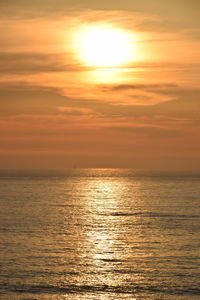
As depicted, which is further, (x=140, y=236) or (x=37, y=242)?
(x=140, y=236)

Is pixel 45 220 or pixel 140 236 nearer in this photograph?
pixel 140 236

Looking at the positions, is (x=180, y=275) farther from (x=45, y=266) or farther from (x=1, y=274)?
(x=1, y=274)

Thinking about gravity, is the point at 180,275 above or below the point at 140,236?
below

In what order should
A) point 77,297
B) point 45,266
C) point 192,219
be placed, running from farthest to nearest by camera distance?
point 192,219, point 45,266, point 77,297

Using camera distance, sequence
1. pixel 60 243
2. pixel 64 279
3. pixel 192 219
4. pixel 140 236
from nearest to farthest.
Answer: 1. pixel 64 279
2. pixel 60 243
3. pixel 140 236
4. pixel 192 219

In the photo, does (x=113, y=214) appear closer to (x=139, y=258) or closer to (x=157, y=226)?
(x=157, y=226)

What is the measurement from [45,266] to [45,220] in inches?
1823

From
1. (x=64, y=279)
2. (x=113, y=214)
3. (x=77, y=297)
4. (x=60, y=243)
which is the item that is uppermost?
(x=113, y=214)

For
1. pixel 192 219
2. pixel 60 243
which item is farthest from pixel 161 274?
pixel 192 219

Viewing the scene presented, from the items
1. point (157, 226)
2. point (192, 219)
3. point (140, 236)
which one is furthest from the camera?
point (192, 219)

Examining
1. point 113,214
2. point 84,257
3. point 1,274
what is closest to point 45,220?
point 113,214

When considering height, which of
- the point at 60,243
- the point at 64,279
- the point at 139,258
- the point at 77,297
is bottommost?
the point at 77,297

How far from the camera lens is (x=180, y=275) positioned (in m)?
56.3

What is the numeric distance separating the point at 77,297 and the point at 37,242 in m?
28.5
